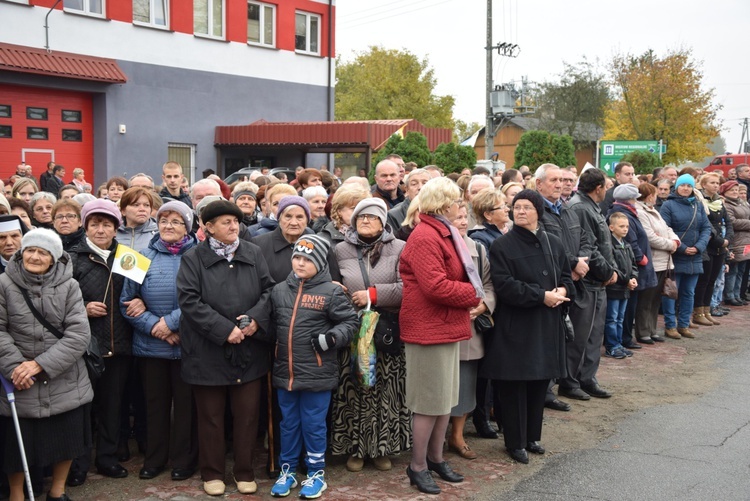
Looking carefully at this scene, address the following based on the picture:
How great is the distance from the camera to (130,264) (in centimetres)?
535

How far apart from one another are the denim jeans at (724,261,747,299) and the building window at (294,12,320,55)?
17771mm

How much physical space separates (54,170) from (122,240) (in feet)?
36.7

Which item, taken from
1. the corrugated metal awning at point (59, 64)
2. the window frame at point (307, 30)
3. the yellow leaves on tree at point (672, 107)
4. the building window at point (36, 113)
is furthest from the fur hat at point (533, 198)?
the yellow leaves on tree at point (672, 107)

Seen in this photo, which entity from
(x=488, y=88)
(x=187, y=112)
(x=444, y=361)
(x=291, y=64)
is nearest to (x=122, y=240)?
(x=444, y=361)

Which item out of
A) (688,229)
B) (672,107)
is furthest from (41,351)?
(672,107)

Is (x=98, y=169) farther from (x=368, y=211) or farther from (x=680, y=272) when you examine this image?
(x=368, y=211)

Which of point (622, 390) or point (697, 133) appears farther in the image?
point (697, 133)

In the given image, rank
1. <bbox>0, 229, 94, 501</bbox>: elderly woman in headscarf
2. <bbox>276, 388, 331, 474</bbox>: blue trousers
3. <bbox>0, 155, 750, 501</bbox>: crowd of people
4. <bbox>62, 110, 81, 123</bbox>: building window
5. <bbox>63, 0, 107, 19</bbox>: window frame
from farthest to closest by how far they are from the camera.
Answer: <bbox>62, 110, 81, 123</bbox>: building window, <bbox>63, 0, 107, 19</bbox>: window frame, <bbox>276, 388, 331, 474</bbox>: blue trousers, <bbox>0, 155, 750, 501</bbox>: crowd of people, <bbox>0, 229, 94, 501</bbox>: elderly woman in headscarf

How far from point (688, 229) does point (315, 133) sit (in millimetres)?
15020

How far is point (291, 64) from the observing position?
26688 mm

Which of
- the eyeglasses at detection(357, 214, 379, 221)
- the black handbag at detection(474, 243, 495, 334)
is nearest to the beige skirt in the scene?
the black handbag at detection(474, 243, 495, 334)

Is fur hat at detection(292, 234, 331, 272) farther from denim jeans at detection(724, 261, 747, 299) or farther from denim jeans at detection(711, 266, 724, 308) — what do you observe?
denim jeans at detection(724, 261, 747, 299)

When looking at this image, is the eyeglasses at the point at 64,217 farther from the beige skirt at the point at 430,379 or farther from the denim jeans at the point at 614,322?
the denim jeans at the point at 614,322

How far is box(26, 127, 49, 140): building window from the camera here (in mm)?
19841
